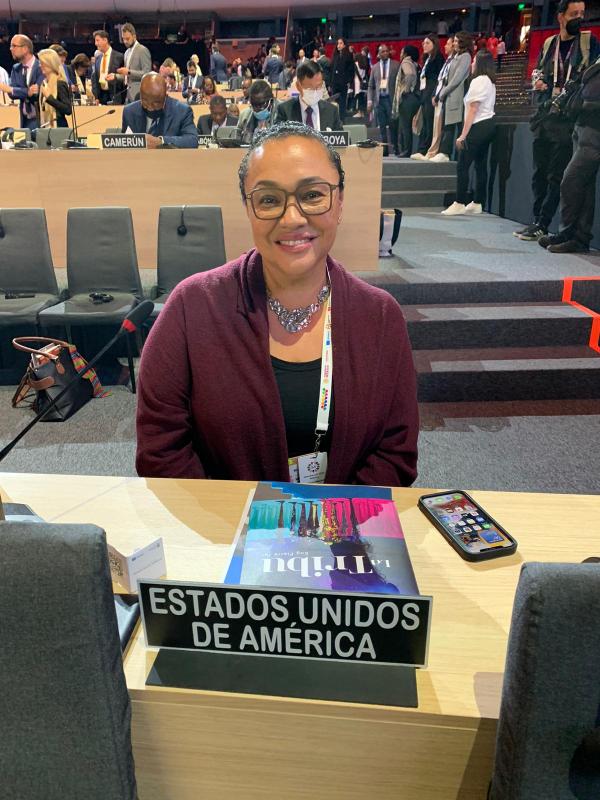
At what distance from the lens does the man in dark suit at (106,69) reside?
7.07 meters

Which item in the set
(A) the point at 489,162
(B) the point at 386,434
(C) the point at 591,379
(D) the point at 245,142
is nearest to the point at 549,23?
(A) the point at 489,162

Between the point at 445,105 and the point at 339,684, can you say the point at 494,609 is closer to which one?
the point at 339,684

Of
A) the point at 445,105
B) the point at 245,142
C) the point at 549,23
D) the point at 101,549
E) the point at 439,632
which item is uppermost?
the point at 549,23

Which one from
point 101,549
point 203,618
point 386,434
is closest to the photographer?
point 101,549

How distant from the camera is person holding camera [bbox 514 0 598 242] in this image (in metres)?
4.30

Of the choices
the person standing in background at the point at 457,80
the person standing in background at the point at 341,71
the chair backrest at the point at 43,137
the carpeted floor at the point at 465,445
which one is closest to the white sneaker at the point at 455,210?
the person standing in background at the point at 457,80

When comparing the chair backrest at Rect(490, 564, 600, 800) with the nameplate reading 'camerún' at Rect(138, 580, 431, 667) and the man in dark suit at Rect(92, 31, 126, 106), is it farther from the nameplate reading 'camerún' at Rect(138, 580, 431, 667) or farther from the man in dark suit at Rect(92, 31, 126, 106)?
the man in dark suit at Rect(92, 31, 126, 106)

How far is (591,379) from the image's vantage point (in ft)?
11.1

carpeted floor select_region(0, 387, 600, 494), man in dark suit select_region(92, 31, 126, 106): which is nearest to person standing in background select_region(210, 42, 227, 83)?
man in dark suit select_region(92, 31, 126, 106)

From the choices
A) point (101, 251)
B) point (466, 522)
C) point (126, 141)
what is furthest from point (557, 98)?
point (466, 522)

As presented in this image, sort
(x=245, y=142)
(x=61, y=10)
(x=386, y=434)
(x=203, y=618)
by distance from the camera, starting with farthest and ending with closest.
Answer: (x=61, y=10)
(x=245, y=142)
(x=386, y=434)
(x=203, y=618)

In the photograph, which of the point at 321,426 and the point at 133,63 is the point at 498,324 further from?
the point at 133,63

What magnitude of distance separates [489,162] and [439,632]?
6.12 meters

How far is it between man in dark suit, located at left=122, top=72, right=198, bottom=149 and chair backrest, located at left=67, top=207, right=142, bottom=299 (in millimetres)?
1003
